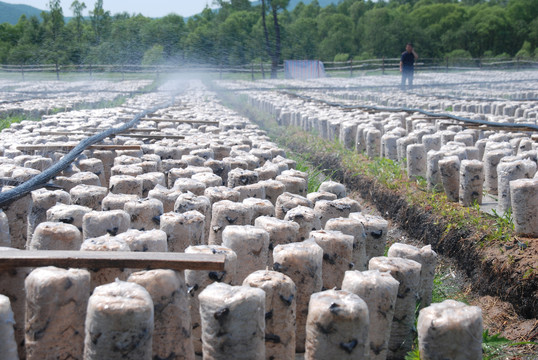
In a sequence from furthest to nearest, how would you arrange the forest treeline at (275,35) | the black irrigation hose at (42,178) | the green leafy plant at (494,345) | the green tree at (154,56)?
the green tree at (154,56) < the forest treeline at (275,35) < the black irrigation hose at (42,178) < the green leafy plant at (494,345)

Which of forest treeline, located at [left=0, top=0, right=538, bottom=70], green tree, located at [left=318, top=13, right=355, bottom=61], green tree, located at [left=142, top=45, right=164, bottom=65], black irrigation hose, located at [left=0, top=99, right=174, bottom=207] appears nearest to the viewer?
black irrigation hose, located at [left=0, top=99, right=174, bottom=207]

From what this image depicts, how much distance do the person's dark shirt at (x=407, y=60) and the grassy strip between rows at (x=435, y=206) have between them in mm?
12008

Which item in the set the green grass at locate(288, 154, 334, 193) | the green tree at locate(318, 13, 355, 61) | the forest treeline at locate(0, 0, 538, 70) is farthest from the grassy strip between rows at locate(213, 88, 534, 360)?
the green tree at locate(318, 13, 355, 61)

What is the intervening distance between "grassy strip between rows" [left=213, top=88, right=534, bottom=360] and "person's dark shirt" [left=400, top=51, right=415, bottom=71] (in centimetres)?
1201

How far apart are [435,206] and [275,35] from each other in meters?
54.7

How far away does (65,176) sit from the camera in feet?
13.4

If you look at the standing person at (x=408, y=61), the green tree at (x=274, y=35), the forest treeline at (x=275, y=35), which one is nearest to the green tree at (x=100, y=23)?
the forest treeline at (x=275, y=35)

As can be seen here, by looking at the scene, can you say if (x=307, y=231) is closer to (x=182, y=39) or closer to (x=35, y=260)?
(x=35, y=260)

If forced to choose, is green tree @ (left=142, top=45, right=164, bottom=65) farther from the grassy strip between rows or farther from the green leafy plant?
the green leafy plant

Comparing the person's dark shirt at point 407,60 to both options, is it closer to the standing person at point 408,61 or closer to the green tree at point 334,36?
the standing person at point 408,61

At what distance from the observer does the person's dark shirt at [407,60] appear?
66.6 ft

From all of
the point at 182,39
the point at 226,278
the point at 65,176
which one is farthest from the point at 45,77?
the point at 226,278

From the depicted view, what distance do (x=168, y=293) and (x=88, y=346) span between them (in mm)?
322

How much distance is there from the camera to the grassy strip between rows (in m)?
2.97
